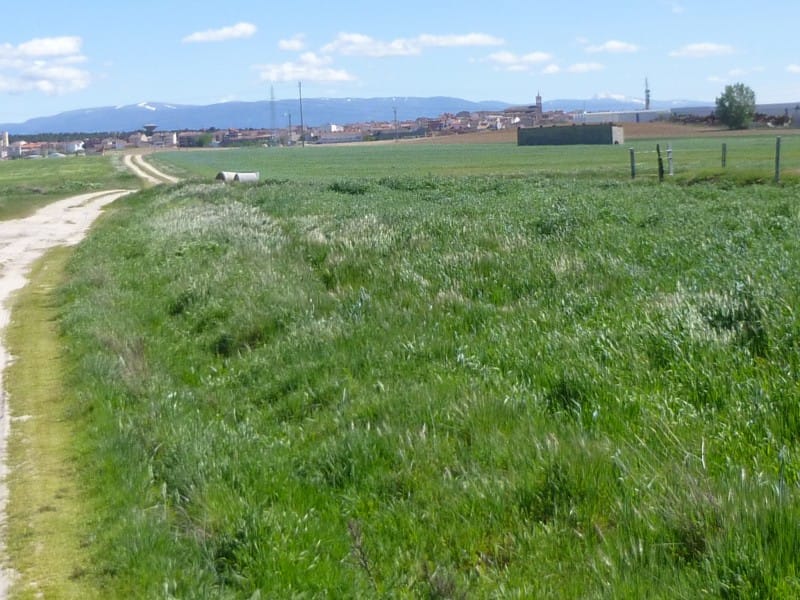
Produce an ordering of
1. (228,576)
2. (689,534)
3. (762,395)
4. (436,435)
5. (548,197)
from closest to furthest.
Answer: (689,534), (228,576), (762,395), (436,435), (548,197)

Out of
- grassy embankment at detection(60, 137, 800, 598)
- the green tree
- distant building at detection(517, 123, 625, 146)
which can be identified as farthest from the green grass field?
the green tree

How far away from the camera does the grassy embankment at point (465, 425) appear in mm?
4988

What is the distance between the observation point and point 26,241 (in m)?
28.1

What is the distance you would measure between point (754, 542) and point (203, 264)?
12.9 metres

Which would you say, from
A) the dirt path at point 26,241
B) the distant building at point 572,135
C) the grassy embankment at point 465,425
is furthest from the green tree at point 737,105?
the grassy embankment at point 465,425

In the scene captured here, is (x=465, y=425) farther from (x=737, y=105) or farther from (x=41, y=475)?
(x=737, y=105)

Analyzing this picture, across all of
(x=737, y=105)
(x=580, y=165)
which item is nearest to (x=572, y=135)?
(x=737, y=105)

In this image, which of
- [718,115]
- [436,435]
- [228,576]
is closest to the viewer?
[228,576]

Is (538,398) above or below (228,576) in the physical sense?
above

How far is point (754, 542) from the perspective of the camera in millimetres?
4422

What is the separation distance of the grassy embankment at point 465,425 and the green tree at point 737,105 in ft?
412

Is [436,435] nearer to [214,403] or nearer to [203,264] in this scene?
[214,403]

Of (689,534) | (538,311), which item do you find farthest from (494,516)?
(538,311)

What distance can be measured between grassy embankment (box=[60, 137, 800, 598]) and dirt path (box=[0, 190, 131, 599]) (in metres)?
0.62
